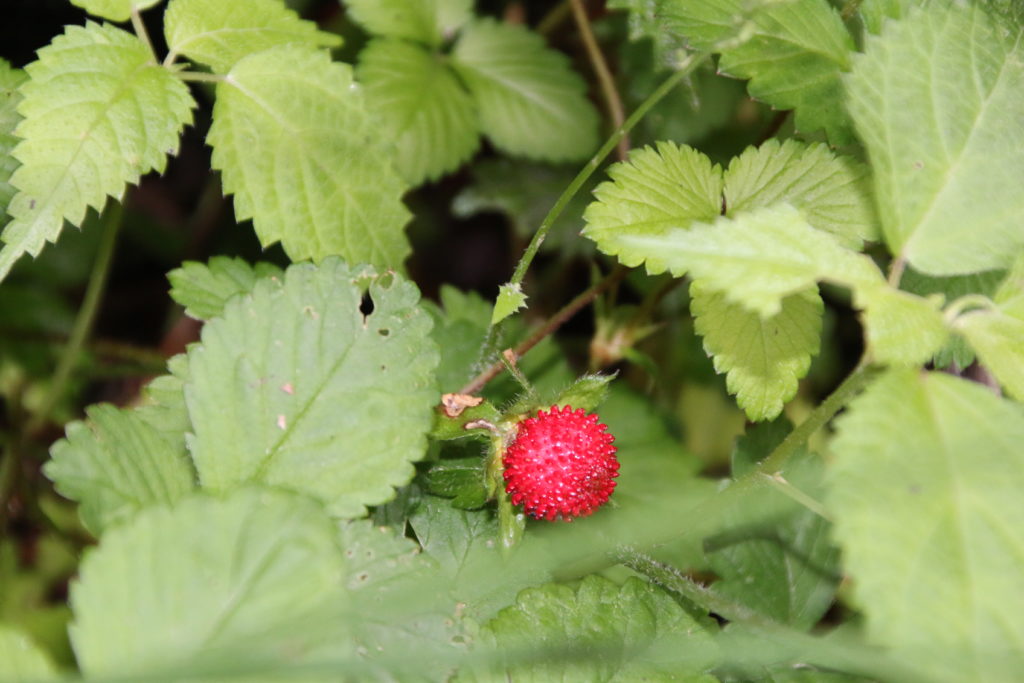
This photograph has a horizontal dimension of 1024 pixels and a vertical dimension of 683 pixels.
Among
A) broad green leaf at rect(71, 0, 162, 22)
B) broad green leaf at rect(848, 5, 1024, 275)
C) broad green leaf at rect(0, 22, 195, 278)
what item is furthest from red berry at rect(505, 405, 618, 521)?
broad green leaf at rect(71, 0, 162, 22)

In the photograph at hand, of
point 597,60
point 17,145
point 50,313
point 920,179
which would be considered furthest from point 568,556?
point 50,313

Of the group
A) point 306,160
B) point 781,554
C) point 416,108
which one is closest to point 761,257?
point 781,554

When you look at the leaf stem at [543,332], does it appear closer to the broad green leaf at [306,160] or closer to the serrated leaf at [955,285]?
the broad green leaf at [306,160]

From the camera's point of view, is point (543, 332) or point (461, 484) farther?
point (543, 332)

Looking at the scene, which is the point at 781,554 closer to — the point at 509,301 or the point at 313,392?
the point at 509,301

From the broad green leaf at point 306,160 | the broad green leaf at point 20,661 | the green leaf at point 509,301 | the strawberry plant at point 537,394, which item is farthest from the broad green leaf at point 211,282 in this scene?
the broad green leaf at point 20,661
